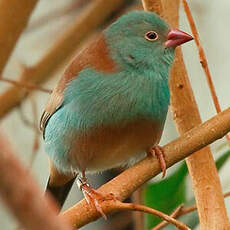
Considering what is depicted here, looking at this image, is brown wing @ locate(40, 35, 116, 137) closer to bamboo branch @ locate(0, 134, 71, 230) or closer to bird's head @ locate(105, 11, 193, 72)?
bird's head @ locate(105, 11, 193, 72)

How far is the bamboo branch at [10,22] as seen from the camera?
2.08m

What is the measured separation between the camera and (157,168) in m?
1.62

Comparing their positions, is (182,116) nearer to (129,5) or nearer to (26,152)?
(129,5)

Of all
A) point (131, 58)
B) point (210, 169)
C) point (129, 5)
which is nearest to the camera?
point (210, 169)

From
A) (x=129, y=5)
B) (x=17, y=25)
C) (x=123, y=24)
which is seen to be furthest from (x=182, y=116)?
(x=129, y=5)

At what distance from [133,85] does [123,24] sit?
0.35 m

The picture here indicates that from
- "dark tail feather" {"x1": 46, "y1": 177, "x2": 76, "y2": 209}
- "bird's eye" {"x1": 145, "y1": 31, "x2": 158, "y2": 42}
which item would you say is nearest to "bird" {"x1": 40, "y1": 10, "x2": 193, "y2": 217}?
"bird's eye" {"x1": 145, "y1": 31, "x2": 158, "y2": 42}

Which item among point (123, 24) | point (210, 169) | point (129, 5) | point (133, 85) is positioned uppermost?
point (129, 5)

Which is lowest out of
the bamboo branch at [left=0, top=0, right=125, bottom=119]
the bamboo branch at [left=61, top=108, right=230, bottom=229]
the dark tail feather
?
the dark tail feather

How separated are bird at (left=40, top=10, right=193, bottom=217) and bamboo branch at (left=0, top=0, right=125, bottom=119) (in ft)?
1.71

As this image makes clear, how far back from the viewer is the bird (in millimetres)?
1921

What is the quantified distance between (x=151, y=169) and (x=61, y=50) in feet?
4.87

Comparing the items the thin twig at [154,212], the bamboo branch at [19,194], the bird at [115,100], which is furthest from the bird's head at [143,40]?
the bamboo branch at [19,194]

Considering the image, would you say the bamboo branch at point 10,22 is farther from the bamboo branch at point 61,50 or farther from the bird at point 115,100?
the bamboo branch at point 61,50
